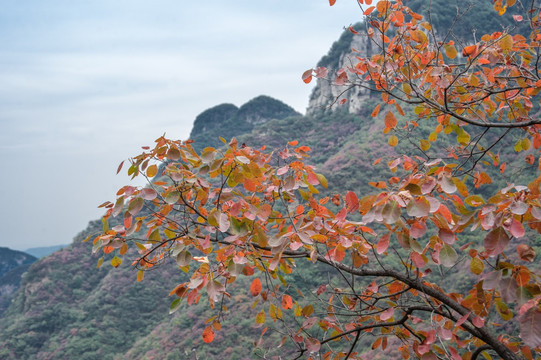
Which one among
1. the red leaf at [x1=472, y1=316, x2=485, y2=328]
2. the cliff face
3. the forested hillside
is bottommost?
the forested hillside

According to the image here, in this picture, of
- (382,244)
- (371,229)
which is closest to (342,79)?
(371,229)

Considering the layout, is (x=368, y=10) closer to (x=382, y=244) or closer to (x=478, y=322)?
(x=382, y=244)

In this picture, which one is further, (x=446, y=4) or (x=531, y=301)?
(x=446, y=4)

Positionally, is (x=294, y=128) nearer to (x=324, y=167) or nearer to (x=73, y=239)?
(x=324, y=167)

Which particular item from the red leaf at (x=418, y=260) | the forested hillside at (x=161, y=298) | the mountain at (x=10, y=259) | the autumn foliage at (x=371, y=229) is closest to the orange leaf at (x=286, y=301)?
the autumn foliage at (x=371, y=229)

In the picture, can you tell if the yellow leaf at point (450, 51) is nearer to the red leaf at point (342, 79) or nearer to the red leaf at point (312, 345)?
the red leaf at point (342, 79)

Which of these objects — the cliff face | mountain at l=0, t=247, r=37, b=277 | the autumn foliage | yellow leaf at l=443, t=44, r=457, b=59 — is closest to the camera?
the autumn foliage

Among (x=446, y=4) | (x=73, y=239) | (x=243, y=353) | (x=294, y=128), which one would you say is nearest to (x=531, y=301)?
(x=243, y=353)

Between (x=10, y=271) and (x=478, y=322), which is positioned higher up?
(x=478, y=322)

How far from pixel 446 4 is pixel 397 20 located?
29.7 metres

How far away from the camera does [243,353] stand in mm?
10547

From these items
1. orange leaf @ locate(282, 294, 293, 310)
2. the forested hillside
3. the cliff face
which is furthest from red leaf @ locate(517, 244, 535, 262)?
the cliff face

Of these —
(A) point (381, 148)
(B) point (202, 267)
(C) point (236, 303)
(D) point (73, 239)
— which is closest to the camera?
(B) point (202, 267)

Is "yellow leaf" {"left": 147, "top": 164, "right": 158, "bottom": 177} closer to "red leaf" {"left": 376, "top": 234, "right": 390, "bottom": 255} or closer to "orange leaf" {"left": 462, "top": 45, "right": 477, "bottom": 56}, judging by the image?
"red leaf" {"left": 376, "top": 234, "right": 390, "bottom": 255}
